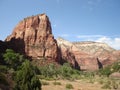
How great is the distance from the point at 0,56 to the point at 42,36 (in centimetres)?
4675

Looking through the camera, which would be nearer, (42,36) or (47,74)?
(47,74)

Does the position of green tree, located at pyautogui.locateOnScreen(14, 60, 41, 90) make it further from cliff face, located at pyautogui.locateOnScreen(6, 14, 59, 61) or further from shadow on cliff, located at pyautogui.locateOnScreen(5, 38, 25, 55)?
shadow on cliff, located at pyautogui.locateOnScreen(5, 38, 25, 55)

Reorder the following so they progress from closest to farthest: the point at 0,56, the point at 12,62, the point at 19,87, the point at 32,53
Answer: the point at 19,87 < the point at 12,62 < the point at 0,56 < the point at 32,53

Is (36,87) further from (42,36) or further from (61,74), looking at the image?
(42,36)

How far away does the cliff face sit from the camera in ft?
420

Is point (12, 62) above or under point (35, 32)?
under

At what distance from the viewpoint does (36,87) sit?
59.0ft

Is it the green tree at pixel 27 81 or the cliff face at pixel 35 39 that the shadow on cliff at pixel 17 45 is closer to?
the cliff face at pixel 35 39

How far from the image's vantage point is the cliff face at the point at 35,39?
128 metres

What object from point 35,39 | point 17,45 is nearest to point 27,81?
point 17,45

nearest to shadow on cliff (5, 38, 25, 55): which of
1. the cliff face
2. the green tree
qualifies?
the cliff face

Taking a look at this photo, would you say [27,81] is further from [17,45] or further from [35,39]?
[35,39]

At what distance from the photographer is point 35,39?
133 metres

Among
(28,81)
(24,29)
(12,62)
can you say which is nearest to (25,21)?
(24,29)
